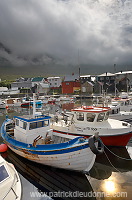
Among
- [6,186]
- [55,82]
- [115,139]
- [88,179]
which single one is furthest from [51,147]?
[55,82]

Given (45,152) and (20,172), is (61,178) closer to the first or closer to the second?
(45,152)

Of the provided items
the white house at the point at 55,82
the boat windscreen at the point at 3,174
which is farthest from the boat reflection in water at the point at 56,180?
the white house at the point at 55,82

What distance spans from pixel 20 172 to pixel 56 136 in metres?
3.87

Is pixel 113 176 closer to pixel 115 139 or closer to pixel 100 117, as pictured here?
pixel 115 139

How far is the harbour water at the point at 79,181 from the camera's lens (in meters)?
7.00

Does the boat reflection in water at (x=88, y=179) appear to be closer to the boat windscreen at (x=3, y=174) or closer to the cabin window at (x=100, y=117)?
the boat windscreen at (x=3, y=174)

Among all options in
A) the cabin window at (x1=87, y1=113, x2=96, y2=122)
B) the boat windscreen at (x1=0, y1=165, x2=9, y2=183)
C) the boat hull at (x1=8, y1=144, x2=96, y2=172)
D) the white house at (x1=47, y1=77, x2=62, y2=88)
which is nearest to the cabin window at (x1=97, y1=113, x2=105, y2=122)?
the cabin window at (x1=87, y1=113, x2=96, y2=122)

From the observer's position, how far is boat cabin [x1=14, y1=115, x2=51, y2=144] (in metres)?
10.1

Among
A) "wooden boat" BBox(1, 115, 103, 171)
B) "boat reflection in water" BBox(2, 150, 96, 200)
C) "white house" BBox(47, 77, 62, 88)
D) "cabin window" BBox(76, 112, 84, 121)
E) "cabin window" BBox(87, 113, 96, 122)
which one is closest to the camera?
"boat reflection in water" BBox(2, 150, 96, 200)

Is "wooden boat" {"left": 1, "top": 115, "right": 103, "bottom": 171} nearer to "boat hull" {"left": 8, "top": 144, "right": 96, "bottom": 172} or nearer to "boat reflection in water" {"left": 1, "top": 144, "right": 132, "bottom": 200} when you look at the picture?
"boat hull" {"left": 8, "top": 144, "right": 96, "bottom": 172}

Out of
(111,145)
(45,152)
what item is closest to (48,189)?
(45,152)

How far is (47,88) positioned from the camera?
255ft

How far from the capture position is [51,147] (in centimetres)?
870

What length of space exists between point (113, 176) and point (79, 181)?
7.28ft
